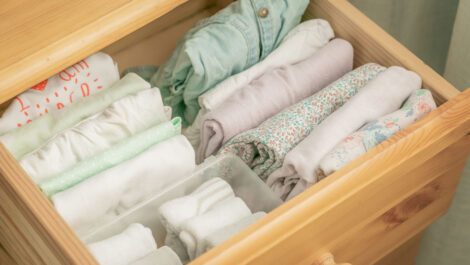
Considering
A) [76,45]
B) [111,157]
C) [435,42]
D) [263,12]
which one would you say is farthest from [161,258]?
[435,42]

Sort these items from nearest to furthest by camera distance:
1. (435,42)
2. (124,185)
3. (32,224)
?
(32,224), (124,185), (435,42)

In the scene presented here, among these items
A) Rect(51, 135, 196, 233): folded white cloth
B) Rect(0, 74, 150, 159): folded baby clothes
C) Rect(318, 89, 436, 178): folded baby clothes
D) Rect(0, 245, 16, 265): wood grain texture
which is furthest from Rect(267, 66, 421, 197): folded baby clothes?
Rect(0, 245, 16, 265): wood grain texture

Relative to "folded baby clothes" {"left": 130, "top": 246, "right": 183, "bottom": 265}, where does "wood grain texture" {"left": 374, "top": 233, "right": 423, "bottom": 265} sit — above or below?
below

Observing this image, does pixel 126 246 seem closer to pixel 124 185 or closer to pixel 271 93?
pixel 124 185

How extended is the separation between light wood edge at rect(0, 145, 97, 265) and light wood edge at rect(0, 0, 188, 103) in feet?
0.33

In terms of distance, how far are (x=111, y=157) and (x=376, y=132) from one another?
30cm

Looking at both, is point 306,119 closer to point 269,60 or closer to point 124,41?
point 269,60

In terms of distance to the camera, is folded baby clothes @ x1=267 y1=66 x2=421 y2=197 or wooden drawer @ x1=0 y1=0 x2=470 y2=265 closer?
wooden drawer @ x1=0 y1=0 x2=470 y2=265

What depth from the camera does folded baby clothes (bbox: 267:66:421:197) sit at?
35.7 inches

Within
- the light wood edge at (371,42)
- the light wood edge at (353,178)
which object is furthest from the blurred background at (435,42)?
the light wood edge at (353,178)

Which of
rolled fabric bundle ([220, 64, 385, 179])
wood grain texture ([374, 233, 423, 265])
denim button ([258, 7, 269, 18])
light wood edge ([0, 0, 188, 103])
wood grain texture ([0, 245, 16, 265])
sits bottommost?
wood grain texture ([374, 233, 423, 265])

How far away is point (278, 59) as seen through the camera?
1.04m

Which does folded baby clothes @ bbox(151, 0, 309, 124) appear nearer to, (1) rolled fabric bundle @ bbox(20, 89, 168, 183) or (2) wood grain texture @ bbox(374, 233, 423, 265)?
(1) rolled fabric bundle @ bbox(20, 89, 168, 183)

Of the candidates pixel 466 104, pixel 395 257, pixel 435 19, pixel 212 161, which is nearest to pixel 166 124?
pixel 212 161
